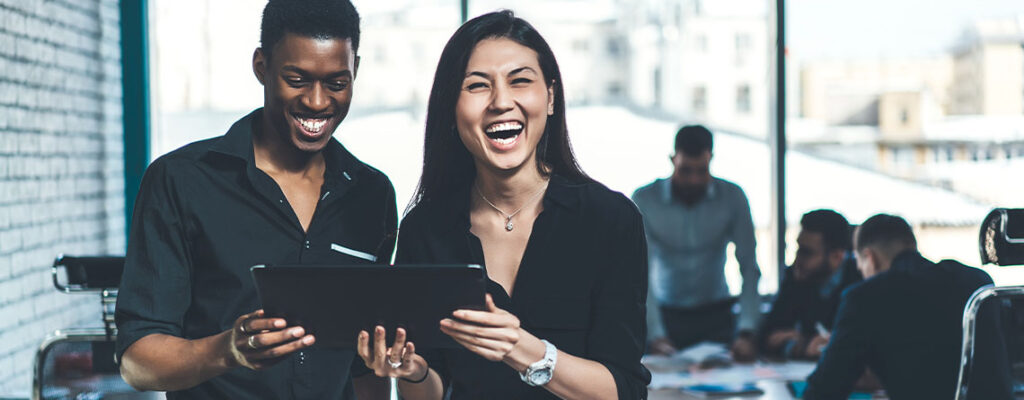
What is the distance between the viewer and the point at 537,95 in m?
1.44

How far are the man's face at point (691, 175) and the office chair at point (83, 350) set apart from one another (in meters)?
2.20

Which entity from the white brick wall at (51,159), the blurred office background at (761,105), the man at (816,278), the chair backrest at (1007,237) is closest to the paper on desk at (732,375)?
the man at (816,278)

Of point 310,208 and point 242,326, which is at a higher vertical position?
point 310,208

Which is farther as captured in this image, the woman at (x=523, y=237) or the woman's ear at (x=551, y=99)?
the woman's ear at (x=551, y=99)

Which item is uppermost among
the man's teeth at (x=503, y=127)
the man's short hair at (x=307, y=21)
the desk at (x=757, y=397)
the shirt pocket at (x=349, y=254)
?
the man's short hair at (x=307, y=21)

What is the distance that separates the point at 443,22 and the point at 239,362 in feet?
11.6

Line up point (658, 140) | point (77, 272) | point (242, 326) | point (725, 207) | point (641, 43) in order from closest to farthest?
point (242, 326), point (77, 272), point (725, 207), point (658, 140), point (641, 43)

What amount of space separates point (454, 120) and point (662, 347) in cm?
216

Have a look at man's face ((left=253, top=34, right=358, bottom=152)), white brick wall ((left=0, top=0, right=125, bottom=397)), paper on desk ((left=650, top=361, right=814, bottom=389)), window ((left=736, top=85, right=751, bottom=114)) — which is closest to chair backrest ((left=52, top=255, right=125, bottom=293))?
man's face ((left=253, top=34, right=358, bottom=152))

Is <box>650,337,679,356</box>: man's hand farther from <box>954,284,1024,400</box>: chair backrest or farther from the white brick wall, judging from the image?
the white brick wall

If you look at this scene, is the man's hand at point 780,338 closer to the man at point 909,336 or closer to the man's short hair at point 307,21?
the man at point 909,336

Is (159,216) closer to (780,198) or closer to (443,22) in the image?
(443,22)

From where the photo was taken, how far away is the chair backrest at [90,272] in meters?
2.10

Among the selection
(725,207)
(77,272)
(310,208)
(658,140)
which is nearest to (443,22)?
(658,140)
